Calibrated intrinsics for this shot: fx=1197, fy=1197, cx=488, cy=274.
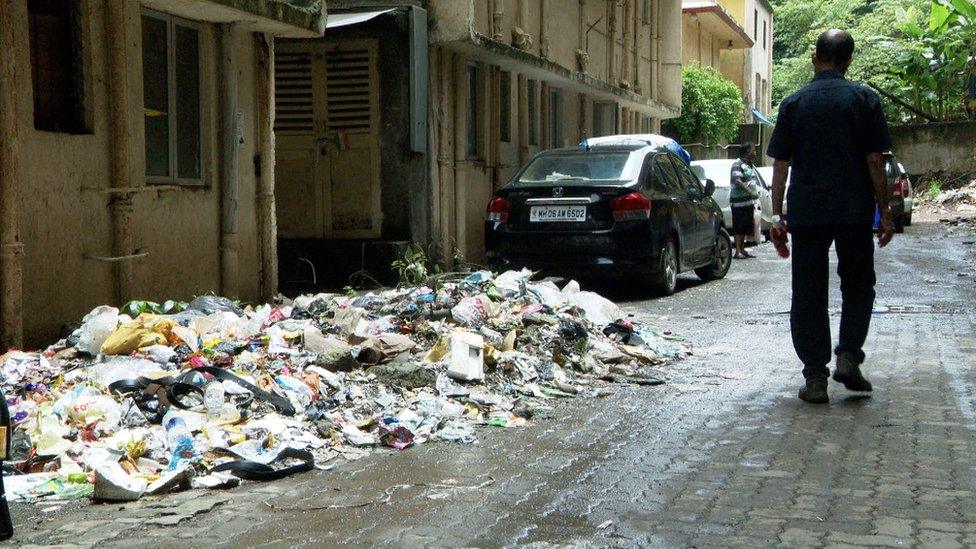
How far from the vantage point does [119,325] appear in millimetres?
7609

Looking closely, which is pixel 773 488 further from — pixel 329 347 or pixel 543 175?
pixel 543 175

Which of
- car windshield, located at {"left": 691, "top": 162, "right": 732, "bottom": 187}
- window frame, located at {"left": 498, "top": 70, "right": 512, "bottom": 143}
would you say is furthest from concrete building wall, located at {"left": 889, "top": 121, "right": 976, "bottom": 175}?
window frame, located at {"left": 498, "top": 70, "right": 512, "bottom": 143}

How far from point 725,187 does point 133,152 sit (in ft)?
45.4

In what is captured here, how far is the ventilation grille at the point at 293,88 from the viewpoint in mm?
15344

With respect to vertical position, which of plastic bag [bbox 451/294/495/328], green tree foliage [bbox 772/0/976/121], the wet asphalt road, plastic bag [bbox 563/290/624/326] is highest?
green tree foliage [bbox 772/0/976/121]

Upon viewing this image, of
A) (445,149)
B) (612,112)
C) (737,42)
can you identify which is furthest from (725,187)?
(737,42)

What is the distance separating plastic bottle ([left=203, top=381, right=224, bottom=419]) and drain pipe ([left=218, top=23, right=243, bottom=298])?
4.49 m

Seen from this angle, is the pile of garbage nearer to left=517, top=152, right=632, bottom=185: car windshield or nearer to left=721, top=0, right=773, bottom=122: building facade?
left=517, top=152, right=632, bottom=185: car windshield

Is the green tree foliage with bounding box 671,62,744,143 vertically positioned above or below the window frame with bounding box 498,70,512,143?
above

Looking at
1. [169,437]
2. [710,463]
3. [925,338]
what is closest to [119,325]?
[169,437]

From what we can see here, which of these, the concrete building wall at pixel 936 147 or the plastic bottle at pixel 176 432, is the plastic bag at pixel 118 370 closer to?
the plastic bottle at pixel 176 432

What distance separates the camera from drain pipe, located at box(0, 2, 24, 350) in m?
7.61

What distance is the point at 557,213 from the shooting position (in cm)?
1259

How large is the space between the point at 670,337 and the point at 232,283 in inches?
155
